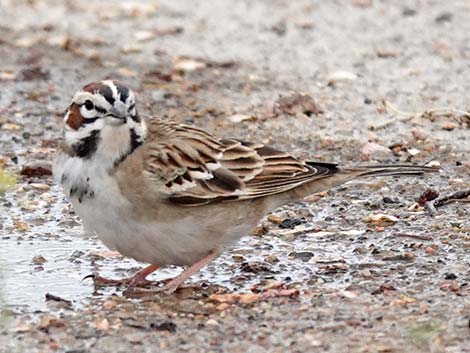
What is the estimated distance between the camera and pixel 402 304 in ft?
20.9

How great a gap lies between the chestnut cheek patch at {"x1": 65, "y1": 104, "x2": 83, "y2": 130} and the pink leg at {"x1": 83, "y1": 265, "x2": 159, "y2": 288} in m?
0.80

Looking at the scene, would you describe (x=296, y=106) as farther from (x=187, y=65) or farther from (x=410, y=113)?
(x=187, y=65)

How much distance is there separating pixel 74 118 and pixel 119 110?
0.96 ft

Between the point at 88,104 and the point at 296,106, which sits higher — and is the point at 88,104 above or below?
above

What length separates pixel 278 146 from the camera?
920cm

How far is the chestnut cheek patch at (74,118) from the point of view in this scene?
6.57 metres

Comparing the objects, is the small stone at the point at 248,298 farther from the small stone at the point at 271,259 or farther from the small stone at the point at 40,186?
the small stone at the point at 40,186

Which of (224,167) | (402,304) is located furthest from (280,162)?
(402,304)

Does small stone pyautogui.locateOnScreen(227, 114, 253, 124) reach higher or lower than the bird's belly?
lower

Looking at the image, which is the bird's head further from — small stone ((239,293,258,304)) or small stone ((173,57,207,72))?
small stone ((173,57,207,72))

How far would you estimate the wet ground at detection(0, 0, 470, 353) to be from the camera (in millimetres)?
6168

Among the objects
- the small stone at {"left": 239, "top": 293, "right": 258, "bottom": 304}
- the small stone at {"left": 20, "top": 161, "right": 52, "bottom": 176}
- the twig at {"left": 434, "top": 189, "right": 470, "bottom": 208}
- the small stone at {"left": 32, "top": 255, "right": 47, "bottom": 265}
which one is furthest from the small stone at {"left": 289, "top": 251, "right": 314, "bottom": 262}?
the small stone at {"left": 20, "top": 161, "right": 52, "bottom": 176}

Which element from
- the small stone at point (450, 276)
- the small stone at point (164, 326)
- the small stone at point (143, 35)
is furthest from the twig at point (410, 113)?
the small stone at point (164, 326)

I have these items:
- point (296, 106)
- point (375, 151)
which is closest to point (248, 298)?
point (375, 151)
